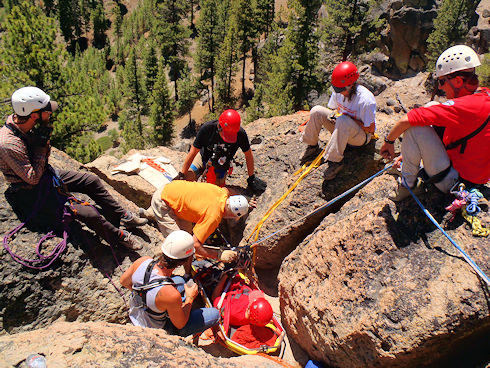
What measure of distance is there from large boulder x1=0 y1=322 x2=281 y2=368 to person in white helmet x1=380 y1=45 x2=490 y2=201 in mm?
3282

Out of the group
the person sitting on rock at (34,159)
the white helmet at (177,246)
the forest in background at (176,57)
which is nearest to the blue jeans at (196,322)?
the white helmet at (177,246)

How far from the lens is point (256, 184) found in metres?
6.44

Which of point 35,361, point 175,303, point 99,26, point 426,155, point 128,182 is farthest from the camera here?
point 99,26

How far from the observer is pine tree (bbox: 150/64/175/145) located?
27562 millimetres

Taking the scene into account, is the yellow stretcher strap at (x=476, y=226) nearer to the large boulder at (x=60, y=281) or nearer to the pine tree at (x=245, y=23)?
the large boulder at (x=60, y=281)

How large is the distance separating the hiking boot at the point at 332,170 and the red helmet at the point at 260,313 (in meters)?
2.35

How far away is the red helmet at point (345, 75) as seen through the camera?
4629 mm

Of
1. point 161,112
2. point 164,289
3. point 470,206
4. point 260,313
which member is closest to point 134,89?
point 161,112

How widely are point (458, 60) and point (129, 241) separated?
16.9 ft

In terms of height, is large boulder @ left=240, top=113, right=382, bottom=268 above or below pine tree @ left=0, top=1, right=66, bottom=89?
below

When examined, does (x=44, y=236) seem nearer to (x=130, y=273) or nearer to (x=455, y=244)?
(x=130, y=273)

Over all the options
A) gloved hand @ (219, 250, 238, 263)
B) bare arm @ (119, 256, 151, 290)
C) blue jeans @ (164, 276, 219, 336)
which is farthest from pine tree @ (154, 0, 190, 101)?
blue jeans @ (164, 276, 219, 336)

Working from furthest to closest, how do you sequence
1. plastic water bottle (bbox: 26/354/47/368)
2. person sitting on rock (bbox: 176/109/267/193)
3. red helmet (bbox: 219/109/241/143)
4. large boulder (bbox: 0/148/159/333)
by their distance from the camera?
person sitting on rock (bbox: 176/109/267/193) → red helmet (bbox: 219/109/241/143) → large boulder (bbox: 0/148/159/333) → plastic water bottle (bbox: 26/354/47/368)

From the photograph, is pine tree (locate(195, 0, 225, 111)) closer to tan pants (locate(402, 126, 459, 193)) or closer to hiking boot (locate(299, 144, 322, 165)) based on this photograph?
hiking boot (locate(299, 144, 322, 165))
